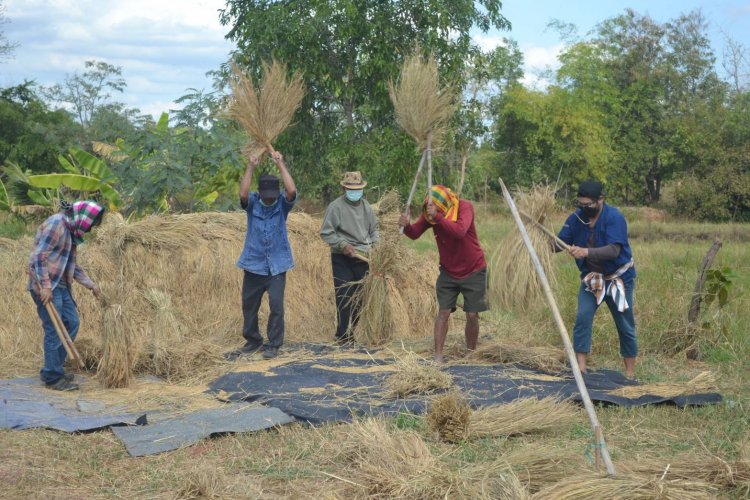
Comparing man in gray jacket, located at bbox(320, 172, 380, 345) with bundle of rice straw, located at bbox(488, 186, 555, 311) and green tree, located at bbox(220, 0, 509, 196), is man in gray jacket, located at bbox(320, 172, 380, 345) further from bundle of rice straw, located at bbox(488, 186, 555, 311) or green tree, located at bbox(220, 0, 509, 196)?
green tree, located at bbox(220, 0, 509, 196)

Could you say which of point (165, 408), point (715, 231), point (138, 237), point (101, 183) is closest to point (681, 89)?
point (715, 231)

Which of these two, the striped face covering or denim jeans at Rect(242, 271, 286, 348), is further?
denim jeans at Rect(242, 271, 286, 348)

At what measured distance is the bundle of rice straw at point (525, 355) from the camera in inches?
271

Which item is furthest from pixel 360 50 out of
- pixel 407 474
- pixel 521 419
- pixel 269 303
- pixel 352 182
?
pixel 407 474

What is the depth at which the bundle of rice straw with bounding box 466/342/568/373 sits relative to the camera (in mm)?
6883

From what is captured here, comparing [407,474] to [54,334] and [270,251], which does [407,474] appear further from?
[270,251]

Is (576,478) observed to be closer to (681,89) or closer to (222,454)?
(222,454)

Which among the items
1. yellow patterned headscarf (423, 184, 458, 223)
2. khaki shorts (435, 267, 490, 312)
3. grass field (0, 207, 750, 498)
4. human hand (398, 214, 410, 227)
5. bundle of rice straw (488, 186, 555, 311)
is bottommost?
grass field (0, 207, 750, 498)

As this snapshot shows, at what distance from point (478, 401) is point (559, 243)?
1263mm

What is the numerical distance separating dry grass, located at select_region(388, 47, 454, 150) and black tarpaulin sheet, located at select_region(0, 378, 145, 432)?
10.8ft

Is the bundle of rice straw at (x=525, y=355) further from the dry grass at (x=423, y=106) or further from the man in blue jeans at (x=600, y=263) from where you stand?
the dry grass at (x=423, y=106)

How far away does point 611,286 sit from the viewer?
652 centimetres

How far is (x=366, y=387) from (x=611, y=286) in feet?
6.47

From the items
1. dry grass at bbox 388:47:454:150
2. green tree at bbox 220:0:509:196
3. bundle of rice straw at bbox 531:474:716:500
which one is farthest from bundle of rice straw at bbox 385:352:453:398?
green tree at bbox 220:0:509:196
